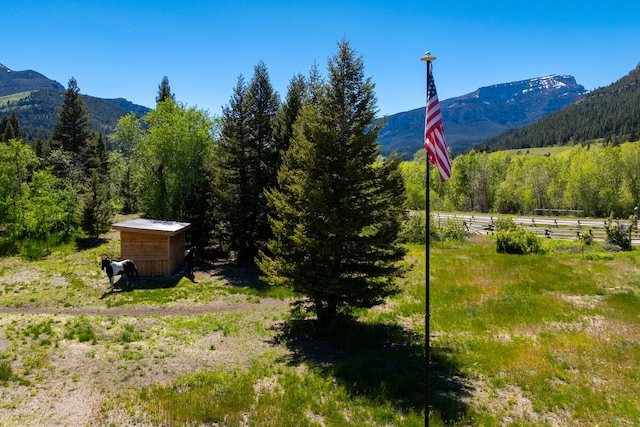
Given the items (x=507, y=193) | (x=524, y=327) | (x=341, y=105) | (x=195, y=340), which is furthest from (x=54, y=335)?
(x=507, y=193)

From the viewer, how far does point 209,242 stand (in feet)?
123

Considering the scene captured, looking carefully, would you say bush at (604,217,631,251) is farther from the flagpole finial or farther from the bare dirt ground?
the flagpole finial

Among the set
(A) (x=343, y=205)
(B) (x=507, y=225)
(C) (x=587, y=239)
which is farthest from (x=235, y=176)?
(C) (x=587, y=239)

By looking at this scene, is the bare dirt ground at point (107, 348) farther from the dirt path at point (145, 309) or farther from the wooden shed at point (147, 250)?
the wooden shed at point (147, 250)

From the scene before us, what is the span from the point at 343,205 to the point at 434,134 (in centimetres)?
634

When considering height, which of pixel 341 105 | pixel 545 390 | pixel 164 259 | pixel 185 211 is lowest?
pixel 545 390

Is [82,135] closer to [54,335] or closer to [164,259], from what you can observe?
[164,259]

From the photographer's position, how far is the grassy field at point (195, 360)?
387 inches

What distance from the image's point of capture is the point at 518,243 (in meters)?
36.6

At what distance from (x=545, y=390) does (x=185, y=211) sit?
31737 mm

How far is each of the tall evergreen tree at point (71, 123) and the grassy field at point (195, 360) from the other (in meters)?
44.0

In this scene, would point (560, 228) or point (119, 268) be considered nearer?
point (119, 268)

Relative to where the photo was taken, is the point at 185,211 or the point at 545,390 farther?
the point at 185,211

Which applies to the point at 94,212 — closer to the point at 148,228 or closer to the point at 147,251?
the point at 147,251
